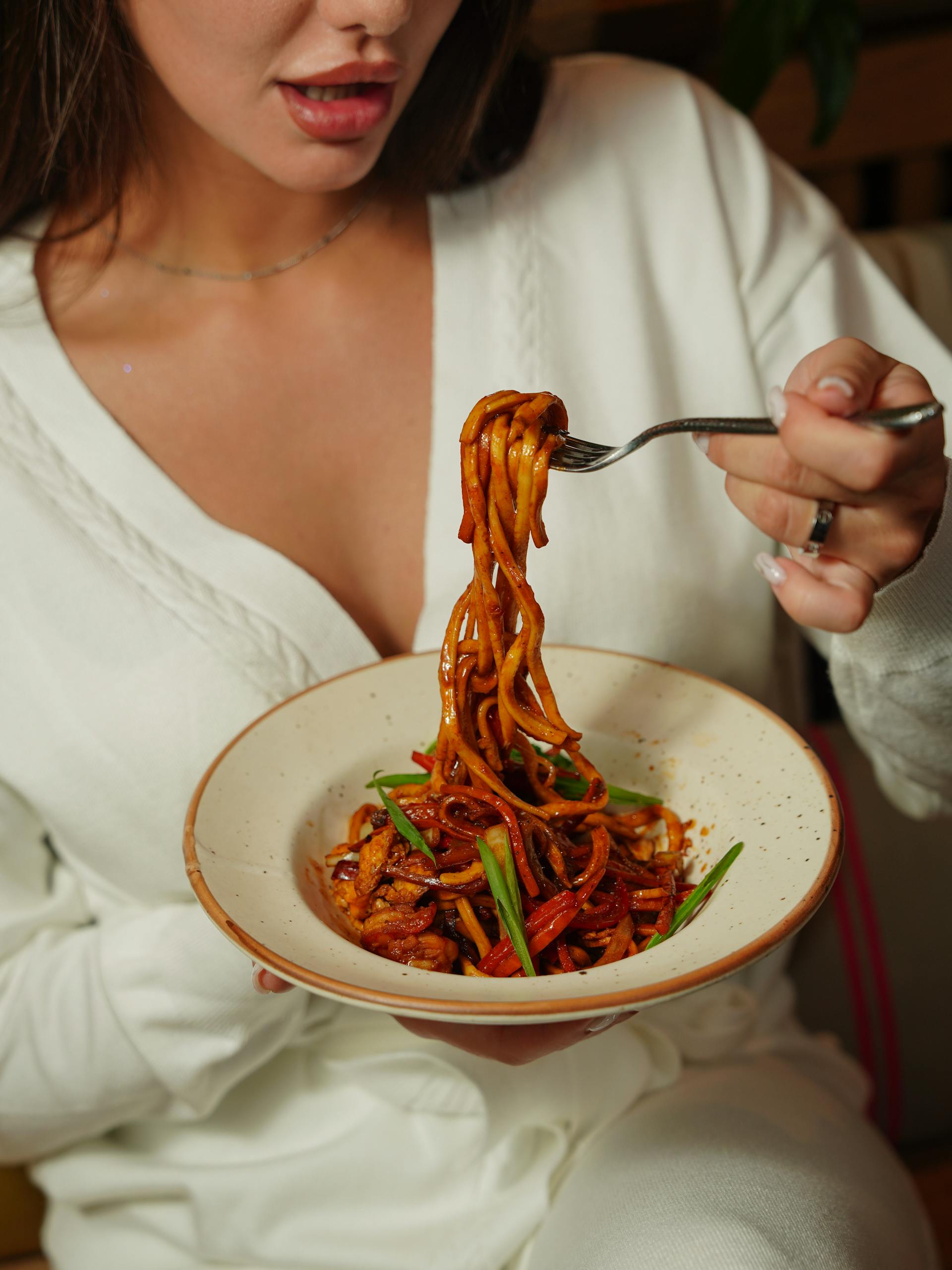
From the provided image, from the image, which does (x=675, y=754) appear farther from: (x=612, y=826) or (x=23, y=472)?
(x=23, y=472)

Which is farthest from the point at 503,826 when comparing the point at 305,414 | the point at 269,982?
the point at 305,414

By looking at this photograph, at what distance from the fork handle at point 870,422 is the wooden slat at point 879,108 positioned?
1836 mm

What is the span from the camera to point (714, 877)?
0.95m

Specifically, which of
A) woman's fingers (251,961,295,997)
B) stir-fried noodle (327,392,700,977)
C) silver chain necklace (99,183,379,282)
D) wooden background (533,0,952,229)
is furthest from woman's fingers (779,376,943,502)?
wooden background (533,0,952,229)

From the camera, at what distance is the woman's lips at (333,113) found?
1.20 m

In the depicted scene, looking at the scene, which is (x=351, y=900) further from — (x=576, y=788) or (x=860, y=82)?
(x=860, y=82)

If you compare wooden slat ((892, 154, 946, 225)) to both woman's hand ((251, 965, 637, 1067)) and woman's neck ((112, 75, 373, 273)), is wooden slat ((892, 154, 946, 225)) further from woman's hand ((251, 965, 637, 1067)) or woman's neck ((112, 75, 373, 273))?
woman's hand ((251, 965, 637, 1067))

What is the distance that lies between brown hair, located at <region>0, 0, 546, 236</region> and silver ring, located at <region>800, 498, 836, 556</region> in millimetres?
933

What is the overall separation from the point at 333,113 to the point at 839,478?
0.72 m

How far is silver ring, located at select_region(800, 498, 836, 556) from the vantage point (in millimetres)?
887

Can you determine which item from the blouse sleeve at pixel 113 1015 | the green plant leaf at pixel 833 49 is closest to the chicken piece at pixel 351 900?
the blouse sleeve at pixel 113 1015

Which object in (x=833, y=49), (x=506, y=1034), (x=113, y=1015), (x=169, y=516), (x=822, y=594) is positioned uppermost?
(x=833, y=49)

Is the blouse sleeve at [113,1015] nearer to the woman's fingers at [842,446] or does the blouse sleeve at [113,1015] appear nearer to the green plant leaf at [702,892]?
the green plant leaf at [702,892]

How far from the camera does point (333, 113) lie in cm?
121
